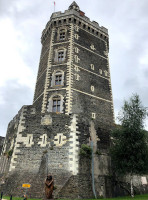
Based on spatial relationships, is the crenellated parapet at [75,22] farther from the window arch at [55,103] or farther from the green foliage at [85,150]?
the green foliage at [85,150]

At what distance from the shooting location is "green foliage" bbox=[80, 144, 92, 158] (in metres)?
15.9

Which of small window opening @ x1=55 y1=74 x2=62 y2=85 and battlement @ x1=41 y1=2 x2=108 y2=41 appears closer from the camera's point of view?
small window opening @ x1=55 y1=74 x2=62 y2=85

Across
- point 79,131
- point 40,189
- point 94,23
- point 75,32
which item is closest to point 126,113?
point 79,131

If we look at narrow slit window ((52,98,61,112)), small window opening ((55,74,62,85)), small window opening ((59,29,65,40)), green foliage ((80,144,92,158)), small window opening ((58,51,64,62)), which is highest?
small window opening ((59,29,65,40))

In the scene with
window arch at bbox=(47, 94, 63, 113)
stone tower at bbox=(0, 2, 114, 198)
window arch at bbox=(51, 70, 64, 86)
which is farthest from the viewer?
window arch at bbox=(51, 70, 64, 86)

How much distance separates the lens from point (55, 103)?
69.1 ft

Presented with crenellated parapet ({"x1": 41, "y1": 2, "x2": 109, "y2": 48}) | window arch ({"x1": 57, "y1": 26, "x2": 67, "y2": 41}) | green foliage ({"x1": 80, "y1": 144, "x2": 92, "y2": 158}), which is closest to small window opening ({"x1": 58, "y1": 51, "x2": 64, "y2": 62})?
window arch ({"x1": 57, "y1": 26, "x2": 67, "y2": 41})

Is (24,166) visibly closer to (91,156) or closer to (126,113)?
(91,156)

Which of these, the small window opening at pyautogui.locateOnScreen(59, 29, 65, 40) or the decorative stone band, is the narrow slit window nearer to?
the decorative stone band

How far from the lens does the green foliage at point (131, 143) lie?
1633 cm

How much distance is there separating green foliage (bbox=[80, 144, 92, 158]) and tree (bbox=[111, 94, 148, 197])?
8.43ft

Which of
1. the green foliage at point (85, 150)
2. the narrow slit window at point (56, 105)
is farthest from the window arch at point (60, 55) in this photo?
the green foliage at point (85, 150)

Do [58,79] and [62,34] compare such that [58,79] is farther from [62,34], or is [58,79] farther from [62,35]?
[62,34]

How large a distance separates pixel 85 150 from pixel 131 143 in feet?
13.8
